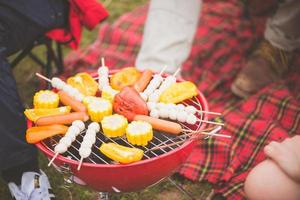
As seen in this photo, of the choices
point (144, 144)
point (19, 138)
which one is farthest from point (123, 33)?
point (144, 144)

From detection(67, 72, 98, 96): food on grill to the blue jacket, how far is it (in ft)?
2.03

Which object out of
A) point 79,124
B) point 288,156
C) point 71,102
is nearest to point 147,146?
point 79,124

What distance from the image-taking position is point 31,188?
256 centimetres

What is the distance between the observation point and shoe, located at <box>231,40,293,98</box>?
354 cm

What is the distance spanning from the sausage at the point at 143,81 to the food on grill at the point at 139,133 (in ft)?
1.13

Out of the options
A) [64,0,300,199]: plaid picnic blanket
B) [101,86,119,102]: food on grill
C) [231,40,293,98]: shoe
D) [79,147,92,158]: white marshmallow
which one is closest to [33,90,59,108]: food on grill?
[101,86,119,102]: food on grill

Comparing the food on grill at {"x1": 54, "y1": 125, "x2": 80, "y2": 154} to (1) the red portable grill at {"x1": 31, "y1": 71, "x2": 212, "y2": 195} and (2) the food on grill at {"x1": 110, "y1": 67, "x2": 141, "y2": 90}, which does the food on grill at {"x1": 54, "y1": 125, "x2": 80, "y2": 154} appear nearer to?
(1) the red portable grill at {"x1": 31, "y1": 71, "x2": 212, "y2": 195}

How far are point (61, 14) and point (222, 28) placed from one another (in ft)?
5.94

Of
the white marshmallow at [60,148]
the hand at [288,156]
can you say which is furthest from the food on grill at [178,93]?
the white marshmallow at [60,148]

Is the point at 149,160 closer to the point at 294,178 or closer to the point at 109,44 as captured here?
the point at 294,178

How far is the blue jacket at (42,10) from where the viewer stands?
9.14ft

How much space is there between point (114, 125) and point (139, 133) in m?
0.13

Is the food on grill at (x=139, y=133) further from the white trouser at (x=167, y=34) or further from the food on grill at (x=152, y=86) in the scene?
the white trouser at (x=167, y=34)

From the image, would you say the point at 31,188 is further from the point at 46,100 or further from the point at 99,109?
the point at 99,109
